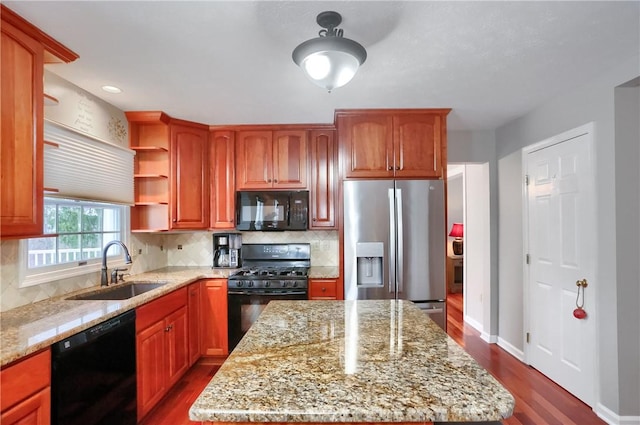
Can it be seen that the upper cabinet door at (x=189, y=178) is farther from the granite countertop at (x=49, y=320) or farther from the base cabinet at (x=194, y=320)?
the granite countertop at (x=49, y=320)

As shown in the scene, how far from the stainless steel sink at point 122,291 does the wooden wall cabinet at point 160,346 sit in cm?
29

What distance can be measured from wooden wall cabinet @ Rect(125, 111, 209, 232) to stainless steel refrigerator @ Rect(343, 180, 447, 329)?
1658mm

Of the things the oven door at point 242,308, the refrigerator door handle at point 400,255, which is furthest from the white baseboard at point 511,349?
the oven door at point 242,308

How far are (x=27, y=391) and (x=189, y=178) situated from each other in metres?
2.23

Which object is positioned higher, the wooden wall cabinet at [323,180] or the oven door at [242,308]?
the wooden wall cabinet at [323,180]

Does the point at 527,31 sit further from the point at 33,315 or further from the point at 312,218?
the point at 33,315

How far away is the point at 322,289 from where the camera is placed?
10.0 feet

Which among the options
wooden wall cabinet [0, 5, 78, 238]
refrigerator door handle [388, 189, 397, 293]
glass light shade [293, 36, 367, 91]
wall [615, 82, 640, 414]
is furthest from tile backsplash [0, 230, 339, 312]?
wall [615, 82, 640, 414]

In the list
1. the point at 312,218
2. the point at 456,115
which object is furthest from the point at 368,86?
the point at 312,218

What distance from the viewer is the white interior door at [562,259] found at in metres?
2.42

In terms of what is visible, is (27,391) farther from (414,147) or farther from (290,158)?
(414,147)

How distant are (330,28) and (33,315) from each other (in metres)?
2.19

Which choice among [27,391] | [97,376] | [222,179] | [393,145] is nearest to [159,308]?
[97,376]

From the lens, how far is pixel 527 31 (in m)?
1.72
